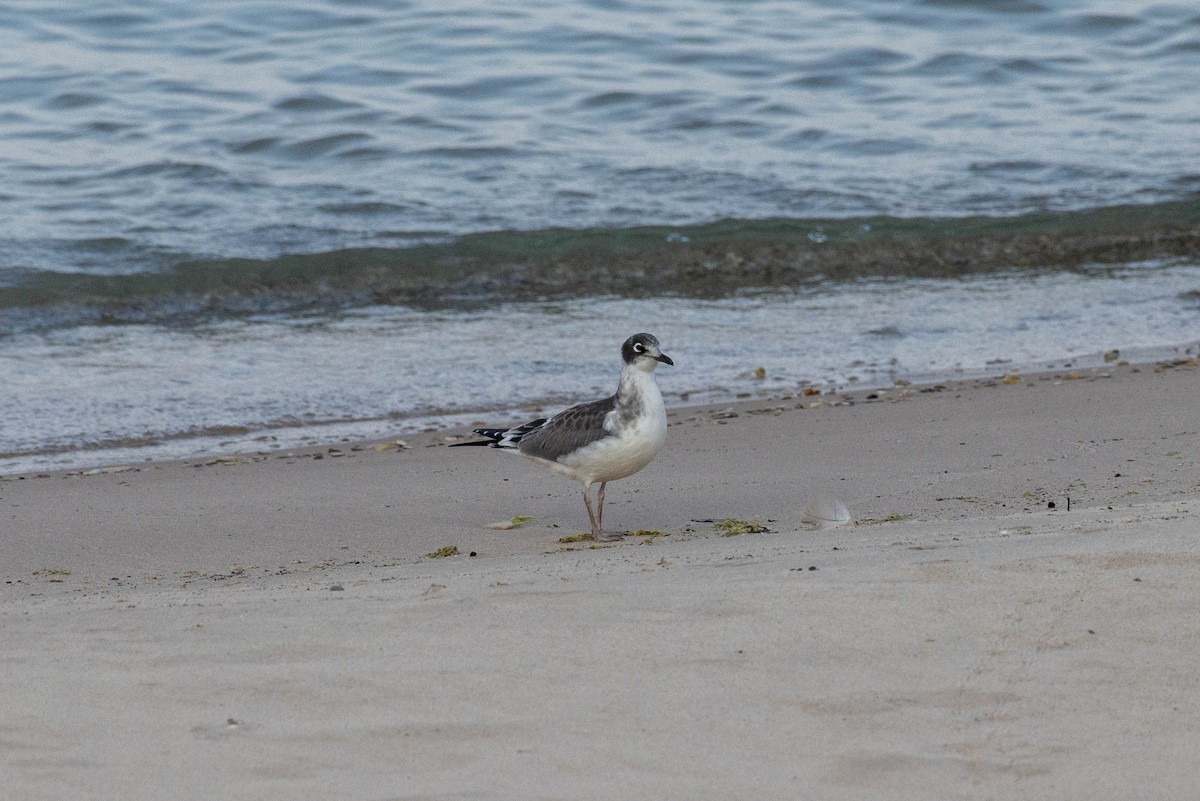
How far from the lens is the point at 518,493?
6539mm

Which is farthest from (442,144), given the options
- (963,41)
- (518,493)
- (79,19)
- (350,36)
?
(518,493)

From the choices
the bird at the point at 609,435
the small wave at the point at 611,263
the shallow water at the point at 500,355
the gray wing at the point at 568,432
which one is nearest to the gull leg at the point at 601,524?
the bird at the point at 609,435

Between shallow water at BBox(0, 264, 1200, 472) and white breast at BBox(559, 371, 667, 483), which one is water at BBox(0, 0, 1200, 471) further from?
white breast at BBox(559, 371, 667, 483)

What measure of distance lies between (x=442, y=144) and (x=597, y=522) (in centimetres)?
1028

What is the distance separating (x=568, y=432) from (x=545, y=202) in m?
8.23

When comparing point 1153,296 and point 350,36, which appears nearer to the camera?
point 1153,296

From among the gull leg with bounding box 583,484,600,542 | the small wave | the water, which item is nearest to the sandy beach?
the gull leg with bounding box 583,484,600,542

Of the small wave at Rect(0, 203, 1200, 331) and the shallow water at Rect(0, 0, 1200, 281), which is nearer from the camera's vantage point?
the small wave at Rect(0, 203, 1200, 331)

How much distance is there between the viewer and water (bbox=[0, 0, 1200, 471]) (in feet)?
29.9

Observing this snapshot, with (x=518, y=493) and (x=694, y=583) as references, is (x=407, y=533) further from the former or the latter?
(x=694, y=583)

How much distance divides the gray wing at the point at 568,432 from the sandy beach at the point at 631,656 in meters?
0.34

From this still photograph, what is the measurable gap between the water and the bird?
7.19 ft

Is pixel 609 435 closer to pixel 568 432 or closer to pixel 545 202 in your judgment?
pixel 568 432

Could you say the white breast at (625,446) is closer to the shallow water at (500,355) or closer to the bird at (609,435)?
the bird at (609,435)
